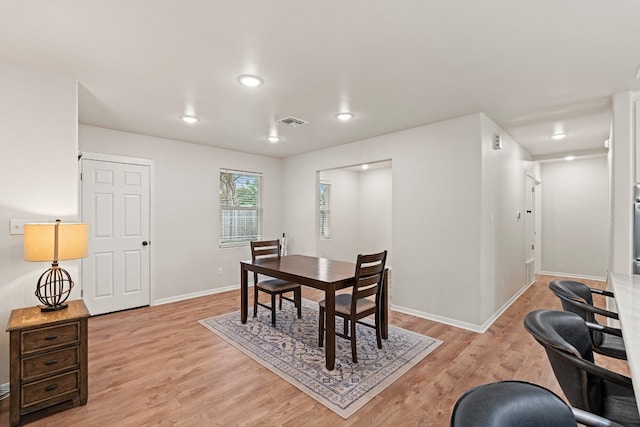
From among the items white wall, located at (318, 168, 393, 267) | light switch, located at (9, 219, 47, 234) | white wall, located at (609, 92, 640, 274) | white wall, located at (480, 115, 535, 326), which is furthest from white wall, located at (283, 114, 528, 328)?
light switch, located at (9, 219, 47, 234)

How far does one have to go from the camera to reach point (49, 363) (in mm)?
2057

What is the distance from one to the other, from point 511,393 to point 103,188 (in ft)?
15.8

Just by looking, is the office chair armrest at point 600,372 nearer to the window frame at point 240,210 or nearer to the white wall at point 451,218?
the white wall at point 451,218

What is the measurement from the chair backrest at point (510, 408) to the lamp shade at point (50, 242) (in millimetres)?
2565

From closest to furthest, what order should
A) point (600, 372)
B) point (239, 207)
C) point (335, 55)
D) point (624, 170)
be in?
point (600, 372) → point (335, 55) → point (624, 170) → point (239, 207)

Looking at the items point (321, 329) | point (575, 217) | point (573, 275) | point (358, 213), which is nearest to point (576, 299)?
point (321, 329)

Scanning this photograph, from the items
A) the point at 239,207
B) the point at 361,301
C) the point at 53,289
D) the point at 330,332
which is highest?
the point at 239,207

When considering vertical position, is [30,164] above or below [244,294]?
above

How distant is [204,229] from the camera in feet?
16.7

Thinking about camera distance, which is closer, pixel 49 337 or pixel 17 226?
pixel 49 337

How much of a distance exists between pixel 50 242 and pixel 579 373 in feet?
9.83

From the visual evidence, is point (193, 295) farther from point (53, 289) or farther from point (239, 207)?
point (53, 289)

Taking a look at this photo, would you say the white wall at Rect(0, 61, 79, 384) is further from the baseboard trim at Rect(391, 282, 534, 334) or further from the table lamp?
the baseboard trim at Rect(391, 282, 534, 334)

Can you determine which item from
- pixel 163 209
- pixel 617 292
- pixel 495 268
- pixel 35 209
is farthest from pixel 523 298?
pixel 35 209
